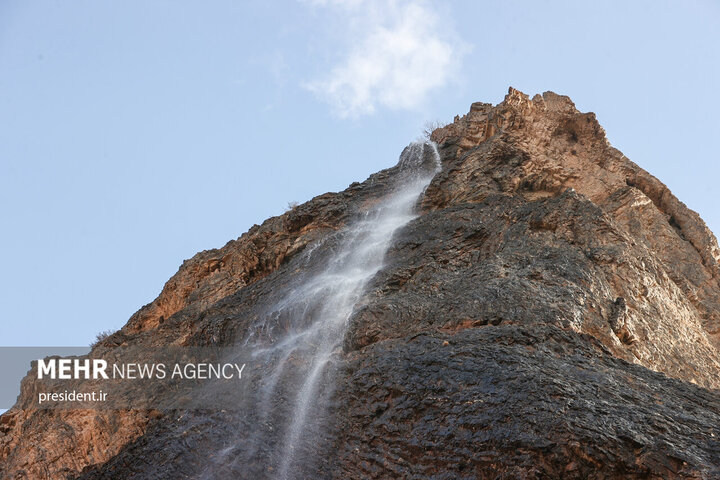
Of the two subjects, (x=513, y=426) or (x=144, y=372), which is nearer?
(x=513, y=426)

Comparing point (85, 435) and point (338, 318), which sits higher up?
point (338, 318)

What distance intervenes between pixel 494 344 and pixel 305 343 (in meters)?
4.84

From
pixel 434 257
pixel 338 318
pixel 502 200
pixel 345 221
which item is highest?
pixel 345 221

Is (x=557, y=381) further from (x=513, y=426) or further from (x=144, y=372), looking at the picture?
(x=144, y=372)

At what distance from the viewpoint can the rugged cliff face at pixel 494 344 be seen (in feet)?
29.7

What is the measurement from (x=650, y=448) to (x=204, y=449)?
7.21 meters

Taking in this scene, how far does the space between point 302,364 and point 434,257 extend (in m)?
4.66

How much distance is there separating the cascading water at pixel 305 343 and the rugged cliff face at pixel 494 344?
222 millimetres

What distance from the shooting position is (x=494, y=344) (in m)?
11.3

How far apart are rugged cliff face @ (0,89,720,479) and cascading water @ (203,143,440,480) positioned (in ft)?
0.73

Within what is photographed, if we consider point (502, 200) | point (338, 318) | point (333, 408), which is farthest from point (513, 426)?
point (502, 200)

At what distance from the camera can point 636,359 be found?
41.5 feet

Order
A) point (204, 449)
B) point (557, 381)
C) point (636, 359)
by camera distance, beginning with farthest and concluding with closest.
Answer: point (636, 359) → point (204, 449) → point (557, 381)

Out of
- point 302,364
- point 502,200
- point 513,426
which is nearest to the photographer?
point 513,426
